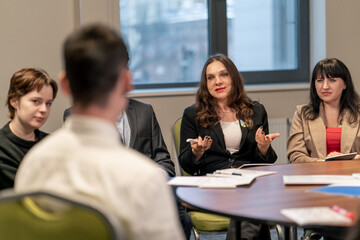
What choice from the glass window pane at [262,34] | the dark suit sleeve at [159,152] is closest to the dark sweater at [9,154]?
the dark suit sleeve at [159,152]

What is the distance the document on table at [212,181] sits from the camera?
7.28ft

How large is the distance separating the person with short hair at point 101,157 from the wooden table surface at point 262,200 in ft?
2.10

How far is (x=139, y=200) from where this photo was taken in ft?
3.69

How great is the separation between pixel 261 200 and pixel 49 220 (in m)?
1.01

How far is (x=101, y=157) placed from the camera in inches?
45.3

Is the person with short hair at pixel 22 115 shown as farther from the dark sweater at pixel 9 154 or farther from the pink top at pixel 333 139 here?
the pink top at pixel 333 139

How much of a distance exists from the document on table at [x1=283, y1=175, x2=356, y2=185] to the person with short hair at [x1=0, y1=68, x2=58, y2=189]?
125 cm

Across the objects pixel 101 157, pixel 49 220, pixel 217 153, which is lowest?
pixel 217 153

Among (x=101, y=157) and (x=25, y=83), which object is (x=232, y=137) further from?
(x=101, y=157)

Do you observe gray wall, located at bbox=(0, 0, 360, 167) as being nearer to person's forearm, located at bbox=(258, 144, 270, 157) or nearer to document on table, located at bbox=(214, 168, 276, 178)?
person's forearm, located at bbox=(258, 144, 270, 157)

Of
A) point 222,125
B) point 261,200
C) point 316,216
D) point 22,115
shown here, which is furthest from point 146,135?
point 316,216

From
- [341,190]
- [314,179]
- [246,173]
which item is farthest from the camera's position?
[246,173]

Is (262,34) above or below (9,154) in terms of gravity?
above

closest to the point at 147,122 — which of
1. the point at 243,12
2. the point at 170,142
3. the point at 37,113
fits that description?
the point at 37,113
